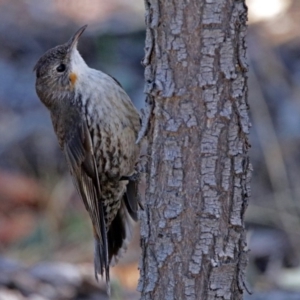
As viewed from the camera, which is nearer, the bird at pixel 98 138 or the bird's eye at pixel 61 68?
the bird at pixel 98 138

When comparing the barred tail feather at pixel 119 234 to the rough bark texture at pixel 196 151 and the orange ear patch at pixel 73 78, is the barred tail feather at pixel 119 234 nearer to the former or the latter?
the orange ear patch at pixel 73 78

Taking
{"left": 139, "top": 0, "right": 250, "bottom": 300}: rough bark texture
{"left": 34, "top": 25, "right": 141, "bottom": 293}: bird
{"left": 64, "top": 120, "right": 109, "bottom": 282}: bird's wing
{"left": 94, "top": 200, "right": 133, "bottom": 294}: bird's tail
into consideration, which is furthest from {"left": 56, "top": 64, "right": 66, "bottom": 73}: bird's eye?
{"left": 139, "top": 0, "right": 250, "bottom": 300}: rough bark texture

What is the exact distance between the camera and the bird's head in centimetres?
494

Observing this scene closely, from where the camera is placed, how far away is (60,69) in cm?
500

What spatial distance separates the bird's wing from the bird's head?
31cm

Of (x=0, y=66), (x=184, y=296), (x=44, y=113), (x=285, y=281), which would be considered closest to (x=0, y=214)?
(x=44, y=113)

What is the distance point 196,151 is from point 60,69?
1.82m

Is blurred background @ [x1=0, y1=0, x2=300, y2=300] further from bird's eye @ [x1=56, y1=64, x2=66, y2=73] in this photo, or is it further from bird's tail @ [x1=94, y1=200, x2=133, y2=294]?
bird's eye @ [x1=56, y1=64, x2=66, y2=73]

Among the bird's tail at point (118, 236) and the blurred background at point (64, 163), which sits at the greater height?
the blurred background at point (64, 163)

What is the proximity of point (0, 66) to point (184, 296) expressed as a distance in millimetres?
6647

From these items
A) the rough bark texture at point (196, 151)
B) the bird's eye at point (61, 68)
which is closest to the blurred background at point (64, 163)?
the bird's eye at point (61, 68)

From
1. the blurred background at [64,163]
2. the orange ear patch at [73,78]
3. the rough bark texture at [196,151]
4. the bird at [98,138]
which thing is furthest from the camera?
the blurred background at [64,163]

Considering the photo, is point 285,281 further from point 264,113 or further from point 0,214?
point 0,214

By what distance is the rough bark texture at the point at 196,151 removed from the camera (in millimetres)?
3322
